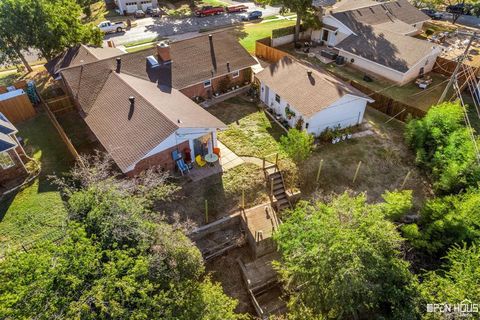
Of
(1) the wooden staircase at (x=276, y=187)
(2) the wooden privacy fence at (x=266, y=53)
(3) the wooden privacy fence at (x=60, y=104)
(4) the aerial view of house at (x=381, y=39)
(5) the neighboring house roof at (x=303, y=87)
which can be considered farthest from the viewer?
(2) the wooden privacy fence at (x=266, y=53)

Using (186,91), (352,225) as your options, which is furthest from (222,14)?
(352,225)

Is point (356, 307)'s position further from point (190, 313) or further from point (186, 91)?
point (186, 91)

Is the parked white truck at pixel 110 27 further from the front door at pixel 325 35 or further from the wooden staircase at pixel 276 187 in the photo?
the wooden staircase at pixel 276 187

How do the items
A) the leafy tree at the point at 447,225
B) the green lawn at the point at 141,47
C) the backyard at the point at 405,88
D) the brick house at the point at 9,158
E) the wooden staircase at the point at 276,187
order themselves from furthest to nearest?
the green lawn at the point at 141,47 < the backyard at the point at 405,88 < the wooden staircase at the point at 276,187 < the brick house at the point at 9,158 < the leafy tree at the point at 447,225

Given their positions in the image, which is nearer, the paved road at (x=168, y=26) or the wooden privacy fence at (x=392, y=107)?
the wooden privacy fence at (x=392, y=107)

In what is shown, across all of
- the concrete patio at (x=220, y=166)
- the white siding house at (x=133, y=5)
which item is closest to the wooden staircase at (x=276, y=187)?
the concrete patio at (x=220, y=166)

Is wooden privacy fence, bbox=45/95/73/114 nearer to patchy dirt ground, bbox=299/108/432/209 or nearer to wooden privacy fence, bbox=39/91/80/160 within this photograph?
wooden privacy fence, bbox=39/91/80/160
